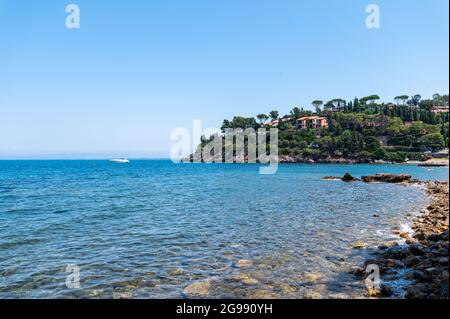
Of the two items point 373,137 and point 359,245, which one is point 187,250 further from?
point 373,137

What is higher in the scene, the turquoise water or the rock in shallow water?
the rock in shallow water

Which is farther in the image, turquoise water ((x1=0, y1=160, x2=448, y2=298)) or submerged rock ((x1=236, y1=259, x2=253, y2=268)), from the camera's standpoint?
submerged rock ((x1=236, y1=259, x2=253, y2=268))

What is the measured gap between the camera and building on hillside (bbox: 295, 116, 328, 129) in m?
186

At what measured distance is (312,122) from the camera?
631ft

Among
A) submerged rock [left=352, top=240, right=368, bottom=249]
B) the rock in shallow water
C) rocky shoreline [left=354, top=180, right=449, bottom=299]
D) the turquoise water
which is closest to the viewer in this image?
rocky shoreline [left=354, top=180, right=449, bottom=299]

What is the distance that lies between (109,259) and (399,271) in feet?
35.5

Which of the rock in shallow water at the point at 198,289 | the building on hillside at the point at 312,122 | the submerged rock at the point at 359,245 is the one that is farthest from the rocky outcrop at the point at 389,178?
the building on hillside at the point at 312,122

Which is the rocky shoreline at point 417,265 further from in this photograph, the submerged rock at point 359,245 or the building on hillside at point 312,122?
the building on hillside at point 312,122

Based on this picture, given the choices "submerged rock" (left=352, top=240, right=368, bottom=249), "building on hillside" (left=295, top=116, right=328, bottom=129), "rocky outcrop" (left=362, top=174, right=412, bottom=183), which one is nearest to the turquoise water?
"submerged rock" (left=352, top=240, right=368, bottom=249)

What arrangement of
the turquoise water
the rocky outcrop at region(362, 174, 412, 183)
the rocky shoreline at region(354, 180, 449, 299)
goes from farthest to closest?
the rocky outcrop at region(362, 174, 412, 183)
the turquoise water
the rocky shoreline at region(354, 180, 449, 299)

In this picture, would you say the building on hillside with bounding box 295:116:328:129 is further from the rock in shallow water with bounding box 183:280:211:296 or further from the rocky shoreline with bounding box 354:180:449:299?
the rock in shallow water with bounding box 183:280:211:296

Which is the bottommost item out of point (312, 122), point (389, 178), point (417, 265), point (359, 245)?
point (389, 178)

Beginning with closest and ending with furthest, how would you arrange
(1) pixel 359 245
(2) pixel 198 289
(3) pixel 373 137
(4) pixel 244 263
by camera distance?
1. (2) pixel 198 289
2. (4) pixel 244 263
3. (1) pixel 359 245
4. (3) pixel 373 137

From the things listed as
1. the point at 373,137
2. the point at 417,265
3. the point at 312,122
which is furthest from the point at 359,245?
the point at 312,122
